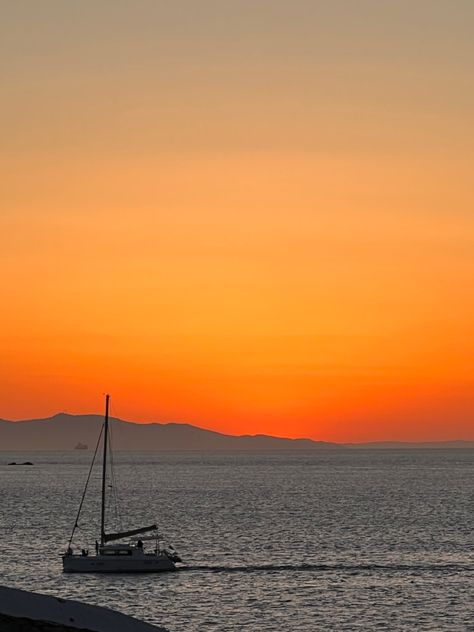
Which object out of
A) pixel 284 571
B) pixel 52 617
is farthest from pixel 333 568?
pixel 52 617

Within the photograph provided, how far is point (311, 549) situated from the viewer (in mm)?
105750

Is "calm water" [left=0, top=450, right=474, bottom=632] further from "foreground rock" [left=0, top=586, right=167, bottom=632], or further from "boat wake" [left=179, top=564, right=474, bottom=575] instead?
"foreground rock" [left=0, top=586, right=167, bottom=632]

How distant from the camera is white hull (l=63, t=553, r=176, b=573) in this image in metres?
89.5

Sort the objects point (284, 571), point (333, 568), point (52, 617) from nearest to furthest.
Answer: point (52, 617)
point (284, 571)
point (333, 568)

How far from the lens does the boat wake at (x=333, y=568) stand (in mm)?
90000

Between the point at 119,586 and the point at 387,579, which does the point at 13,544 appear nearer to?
the point at 119,586

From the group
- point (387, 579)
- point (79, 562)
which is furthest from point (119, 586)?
point (387, 579)

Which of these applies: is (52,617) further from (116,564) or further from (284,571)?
(284,571)

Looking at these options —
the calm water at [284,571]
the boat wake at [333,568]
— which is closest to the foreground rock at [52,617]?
the calm water at [284,571]

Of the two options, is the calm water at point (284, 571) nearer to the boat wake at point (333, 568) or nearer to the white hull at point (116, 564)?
the boat wake at point (333, 568)

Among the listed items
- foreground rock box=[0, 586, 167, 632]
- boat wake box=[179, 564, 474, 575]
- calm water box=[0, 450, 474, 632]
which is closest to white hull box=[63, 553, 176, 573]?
calm water box=[0, 450, 474, 632]

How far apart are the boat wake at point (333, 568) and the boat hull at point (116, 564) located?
84.2 inches

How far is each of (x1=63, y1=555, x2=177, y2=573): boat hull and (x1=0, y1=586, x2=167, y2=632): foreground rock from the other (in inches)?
2266

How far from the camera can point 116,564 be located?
89.9 metres
